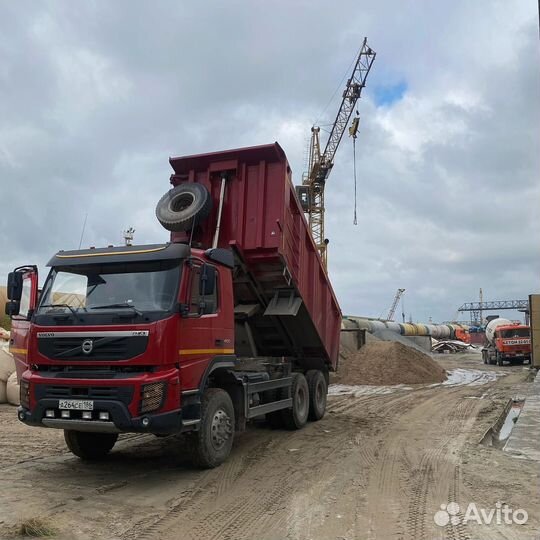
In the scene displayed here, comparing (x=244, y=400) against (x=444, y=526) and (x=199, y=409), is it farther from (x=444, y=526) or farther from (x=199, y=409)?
(x=444, y=526)

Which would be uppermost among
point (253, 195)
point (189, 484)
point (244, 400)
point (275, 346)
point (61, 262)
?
point (253, 195)

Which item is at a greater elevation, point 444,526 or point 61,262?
point 61,262

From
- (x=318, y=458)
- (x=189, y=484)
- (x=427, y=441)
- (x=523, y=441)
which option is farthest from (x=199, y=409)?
(x=523, y=441)

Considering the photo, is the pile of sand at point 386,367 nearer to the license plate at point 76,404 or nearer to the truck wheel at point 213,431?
the truck wheel at point 213,431

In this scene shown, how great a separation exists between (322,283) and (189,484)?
5387 mm

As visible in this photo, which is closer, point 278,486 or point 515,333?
point 278,486

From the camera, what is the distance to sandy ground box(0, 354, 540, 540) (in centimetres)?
461

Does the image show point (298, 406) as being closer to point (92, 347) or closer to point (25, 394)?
point (92, 347)

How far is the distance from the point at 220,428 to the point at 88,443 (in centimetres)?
190

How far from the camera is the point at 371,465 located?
673cm

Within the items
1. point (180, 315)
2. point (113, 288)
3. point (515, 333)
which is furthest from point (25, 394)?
point (515, 333)

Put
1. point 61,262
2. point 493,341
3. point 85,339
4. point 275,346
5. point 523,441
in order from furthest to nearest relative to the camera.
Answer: point 493,341, point 275,346, point 523,441, point 61,262, point 85,339

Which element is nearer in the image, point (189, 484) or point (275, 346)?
point (189, 484)

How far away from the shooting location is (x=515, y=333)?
30391mm
